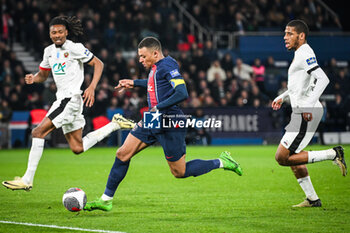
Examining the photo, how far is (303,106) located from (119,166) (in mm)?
2539

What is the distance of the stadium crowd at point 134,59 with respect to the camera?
22.2 m

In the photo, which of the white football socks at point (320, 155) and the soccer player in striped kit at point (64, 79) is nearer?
the white football socks at point (320, 155)

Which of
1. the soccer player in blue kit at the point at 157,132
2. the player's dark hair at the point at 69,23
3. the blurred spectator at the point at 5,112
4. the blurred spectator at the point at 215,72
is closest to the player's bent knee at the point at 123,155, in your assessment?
the soccer player in blue kit at the point at 157,132

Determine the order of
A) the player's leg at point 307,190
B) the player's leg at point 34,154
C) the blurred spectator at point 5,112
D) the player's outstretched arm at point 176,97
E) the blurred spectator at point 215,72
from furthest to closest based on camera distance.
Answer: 1. the blurred spectator at point 215,72
2. the blurred spectator at point 5,112
3. the player's leg at point 34,154
4. the player's leg at point 307,190
5. the player's outstretched arm at point 176,97

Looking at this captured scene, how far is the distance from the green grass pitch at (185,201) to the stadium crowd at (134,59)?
736cm

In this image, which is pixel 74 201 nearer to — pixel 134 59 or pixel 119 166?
pixel 119 166

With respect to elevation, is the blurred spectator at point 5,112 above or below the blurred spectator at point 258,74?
below

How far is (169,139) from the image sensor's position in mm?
7559

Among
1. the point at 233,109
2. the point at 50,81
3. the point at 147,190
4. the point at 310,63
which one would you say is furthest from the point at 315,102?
the point at 50,81

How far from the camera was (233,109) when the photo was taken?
2205cm

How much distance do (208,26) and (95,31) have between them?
593 centimetres

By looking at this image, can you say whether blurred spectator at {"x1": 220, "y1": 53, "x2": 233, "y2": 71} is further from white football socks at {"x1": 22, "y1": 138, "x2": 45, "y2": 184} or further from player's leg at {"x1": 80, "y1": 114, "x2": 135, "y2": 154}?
white football socks at {"x1": 22, "y1": 138, "x2": 45, "y2": 184}

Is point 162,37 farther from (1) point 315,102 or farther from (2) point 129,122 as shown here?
(1) point 315,102

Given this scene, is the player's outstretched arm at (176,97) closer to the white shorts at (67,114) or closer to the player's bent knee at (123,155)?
the player's bent knee at (123,155)
